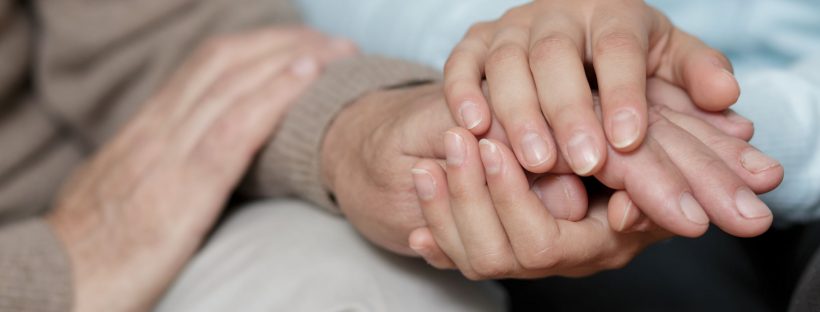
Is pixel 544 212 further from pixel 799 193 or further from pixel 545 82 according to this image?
pixel 799 193

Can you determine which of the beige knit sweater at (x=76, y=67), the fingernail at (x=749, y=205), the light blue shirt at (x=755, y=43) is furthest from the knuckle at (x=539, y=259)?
the beige knit sweater at (x=76, y=67)

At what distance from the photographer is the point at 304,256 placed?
0.58 metres

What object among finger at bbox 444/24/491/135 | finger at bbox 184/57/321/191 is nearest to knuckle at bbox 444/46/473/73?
finger at bbox 444/24/491/135

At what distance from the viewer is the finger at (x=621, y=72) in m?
0.40

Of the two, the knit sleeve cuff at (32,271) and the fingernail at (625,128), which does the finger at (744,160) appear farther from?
the knit sleeve cuff at (32,271)

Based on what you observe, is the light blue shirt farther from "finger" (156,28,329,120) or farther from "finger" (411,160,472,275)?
"finger" (411,160,472,275)

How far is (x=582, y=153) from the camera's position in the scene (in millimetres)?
402

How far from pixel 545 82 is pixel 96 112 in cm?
64

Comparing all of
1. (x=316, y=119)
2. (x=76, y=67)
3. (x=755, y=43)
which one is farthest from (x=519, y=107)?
(x=76, y=67)

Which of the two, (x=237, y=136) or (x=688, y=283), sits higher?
(x=237, y=136)

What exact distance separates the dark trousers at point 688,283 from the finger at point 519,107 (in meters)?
0.31

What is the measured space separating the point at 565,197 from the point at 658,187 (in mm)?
61

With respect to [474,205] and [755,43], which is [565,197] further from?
[755,43]

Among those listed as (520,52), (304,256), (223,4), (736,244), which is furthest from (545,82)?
(223,4)
